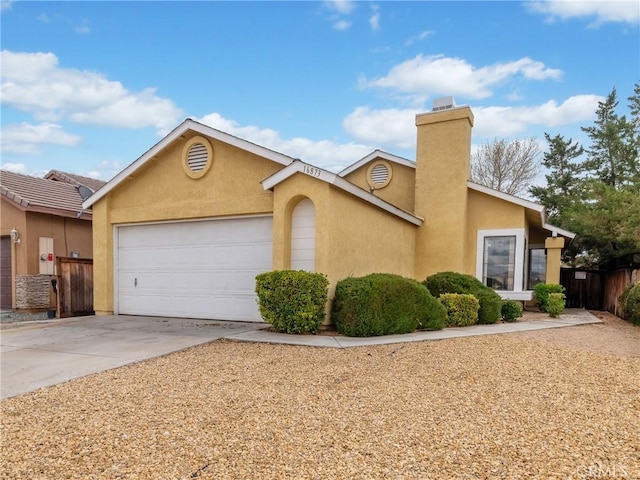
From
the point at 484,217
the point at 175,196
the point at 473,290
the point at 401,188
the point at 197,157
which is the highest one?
the point at 197,157

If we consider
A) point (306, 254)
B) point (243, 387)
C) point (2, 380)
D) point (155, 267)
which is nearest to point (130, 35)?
point (155, 267)

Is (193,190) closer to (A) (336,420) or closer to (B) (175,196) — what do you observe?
(B) (175,196)

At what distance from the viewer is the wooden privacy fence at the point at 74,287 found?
1043cm

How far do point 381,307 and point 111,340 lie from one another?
506 centimetres

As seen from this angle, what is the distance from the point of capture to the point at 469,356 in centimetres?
568

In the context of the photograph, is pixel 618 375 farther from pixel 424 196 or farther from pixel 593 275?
pixel 593 275

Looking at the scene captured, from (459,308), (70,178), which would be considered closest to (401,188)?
(459,308)

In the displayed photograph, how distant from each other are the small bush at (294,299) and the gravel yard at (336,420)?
1.60 m

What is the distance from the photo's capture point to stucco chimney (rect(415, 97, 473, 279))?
1170cm

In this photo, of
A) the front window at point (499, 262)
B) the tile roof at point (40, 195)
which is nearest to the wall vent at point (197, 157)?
the tile roof at point (40, 195)

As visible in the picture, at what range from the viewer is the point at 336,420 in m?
3.44

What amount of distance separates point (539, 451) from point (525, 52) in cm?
1280

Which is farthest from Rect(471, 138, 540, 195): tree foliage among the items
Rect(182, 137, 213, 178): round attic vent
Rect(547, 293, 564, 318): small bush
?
Rect(182, 137, 213, 178): round attic vent

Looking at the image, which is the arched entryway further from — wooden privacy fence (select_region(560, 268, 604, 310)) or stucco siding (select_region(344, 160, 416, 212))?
wooden privacy fence (select_region(560, 268, 604, 310))
